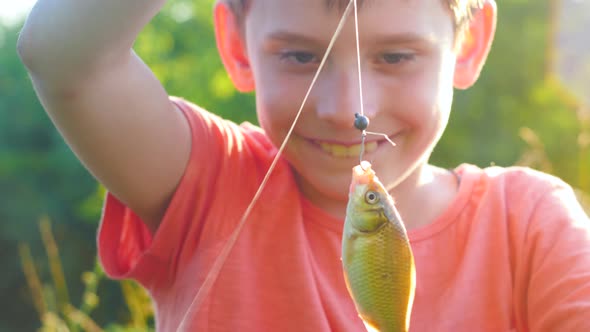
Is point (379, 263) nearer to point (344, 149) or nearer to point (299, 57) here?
point (344, 149)

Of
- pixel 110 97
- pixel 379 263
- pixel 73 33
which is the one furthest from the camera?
pixel 110 97

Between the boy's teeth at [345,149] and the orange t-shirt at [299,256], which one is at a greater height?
the boy's teeth at [345,149]

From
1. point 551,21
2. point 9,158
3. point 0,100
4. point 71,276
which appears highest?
point 551,21

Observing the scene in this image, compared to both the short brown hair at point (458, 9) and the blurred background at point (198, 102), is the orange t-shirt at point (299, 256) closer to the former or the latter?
the short brown hair at point (458, 9)

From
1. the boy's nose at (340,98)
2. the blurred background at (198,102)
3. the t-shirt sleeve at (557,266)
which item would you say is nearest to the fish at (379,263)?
the boy's nose at (340,98)

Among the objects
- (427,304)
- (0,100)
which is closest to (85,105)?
(427,304)

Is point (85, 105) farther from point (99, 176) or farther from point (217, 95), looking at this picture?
point (217, 95)

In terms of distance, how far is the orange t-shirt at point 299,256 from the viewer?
197 cm

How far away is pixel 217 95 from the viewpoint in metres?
11.7

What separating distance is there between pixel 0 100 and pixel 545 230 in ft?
47.8

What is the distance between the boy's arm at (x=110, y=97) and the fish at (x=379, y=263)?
24.4 inches

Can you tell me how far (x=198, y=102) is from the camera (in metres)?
11.8

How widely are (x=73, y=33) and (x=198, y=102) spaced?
10.2 meters

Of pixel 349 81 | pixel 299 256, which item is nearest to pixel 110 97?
pixel 349 81
